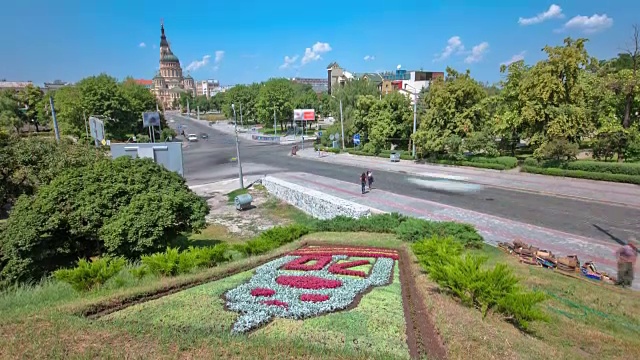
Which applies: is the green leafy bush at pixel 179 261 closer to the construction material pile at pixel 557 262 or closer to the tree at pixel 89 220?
the tree at pixel 89 220

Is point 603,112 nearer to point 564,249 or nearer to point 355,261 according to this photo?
point 564,249

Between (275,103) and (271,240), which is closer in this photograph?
(271,240)

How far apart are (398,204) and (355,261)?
494 inches

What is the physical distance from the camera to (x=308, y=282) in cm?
830

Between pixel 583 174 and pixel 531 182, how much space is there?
12.4 feet

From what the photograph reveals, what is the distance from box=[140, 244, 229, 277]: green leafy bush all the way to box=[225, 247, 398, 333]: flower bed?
5.03ft

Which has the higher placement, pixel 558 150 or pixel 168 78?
pixel 168 78

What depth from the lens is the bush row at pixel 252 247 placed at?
→ 8.20m

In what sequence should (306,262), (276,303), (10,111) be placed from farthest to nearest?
(10,111), (306,262), (276,303)

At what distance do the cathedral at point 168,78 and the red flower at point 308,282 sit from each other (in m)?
182

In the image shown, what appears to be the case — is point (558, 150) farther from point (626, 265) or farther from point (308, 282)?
Result: point (308, 282)

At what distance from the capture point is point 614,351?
614 centimetres

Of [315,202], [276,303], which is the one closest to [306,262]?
[276,303]

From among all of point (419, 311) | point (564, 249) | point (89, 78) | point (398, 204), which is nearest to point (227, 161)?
point (398, 204)
